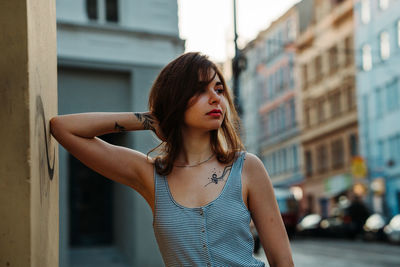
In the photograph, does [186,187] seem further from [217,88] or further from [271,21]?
[271,21]

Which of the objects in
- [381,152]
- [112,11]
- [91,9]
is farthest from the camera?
[381,152]

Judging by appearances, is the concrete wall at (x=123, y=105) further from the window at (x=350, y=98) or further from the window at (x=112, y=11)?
the window at (x=350, y=98)

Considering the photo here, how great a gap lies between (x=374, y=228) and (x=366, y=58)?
17.7 metres

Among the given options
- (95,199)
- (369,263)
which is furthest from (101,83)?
(369,263)

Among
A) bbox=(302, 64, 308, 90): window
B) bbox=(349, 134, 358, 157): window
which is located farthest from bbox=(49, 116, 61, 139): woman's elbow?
bbox=(302, 64, 308, 90): window

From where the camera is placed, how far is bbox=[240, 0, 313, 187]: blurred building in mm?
57375

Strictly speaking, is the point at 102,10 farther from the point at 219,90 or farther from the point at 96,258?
the point at 219,90

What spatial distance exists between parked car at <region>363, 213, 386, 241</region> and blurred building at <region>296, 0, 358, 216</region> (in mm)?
17280

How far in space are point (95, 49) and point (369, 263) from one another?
8396mm

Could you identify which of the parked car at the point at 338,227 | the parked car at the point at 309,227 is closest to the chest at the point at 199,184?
the parked car at the point at 338,227

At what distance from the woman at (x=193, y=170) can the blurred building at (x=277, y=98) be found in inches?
2004

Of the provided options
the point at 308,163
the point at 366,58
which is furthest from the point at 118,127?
the point at 308,163

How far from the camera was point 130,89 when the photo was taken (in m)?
12.4

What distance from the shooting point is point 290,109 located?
5894 cm
